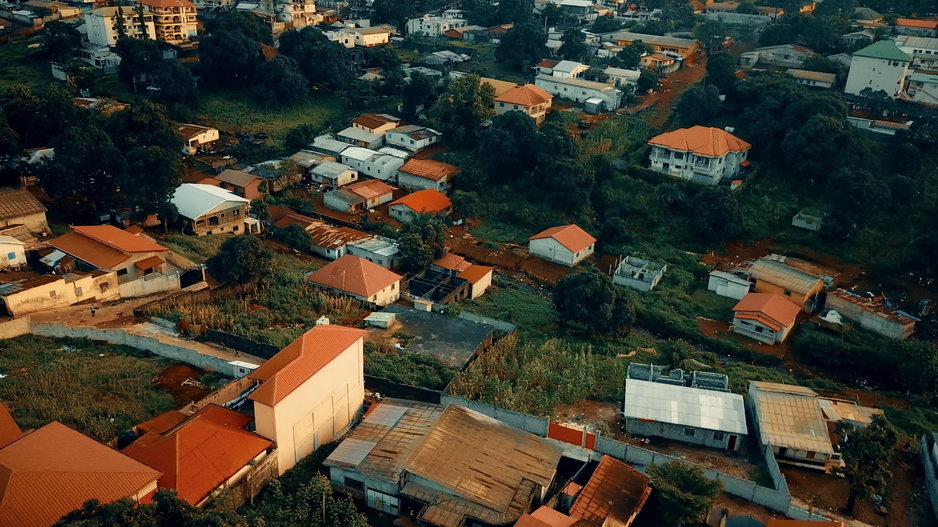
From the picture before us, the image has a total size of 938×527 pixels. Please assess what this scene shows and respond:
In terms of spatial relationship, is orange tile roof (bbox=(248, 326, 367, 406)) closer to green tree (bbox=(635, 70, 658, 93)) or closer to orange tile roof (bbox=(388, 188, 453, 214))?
orange tile roof (bbox=(388, 188, 453, 214))

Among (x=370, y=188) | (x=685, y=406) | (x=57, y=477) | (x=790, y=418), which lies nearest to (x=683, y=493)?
(x=685, y=406)

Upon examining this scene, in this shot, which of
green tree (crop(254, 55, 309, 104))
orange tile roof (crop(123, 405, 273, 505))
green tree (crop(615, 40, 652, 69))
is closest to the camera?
orange tile roof (crop(123, 405, 273, 505))

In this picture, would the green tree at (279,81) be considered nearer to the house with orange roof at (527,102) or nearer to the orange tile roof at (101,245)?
the house with orange roof at (527,102)

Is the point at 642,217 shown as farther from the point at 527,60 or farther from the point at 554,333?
the point at 527,60

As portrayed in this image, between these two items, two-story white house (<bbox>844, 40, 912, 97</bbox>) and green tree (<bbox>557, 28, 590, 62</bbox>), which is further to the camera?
green tree (<bbox>557, 28, 590, 62</bbox>)

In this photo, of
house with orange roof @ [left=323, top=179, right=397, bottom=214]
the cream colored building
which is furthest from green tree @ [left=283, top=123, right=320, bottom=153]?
the cream colored building

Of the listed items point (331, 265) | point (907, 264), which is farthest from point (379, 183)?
point (907, 264)

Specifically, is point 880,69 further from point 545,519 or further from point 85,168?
point 85,168
